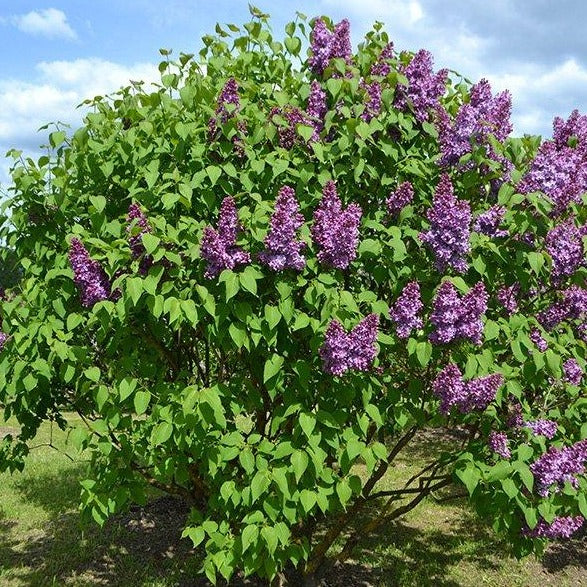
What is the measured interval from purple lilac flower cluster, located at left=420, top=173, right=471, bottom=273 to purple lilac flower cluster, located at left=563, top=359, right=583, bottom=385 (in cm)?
97

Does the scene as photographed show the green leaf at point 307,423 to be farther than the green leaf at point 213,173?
No

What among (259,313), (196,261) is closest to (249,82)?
(196,261)

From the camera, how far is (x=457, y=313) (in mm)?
3318

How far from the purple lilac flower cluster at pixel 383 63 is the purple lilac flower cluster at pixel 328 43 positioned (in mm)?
189

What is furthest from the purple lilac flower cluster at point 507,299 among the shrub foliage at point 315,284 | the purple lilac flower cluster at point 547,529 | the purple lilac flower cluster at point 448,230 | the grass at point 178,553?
the grass at point 178,553

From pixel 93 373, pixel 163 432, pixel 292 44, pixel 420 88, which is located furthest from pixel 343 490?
pixel 292 44

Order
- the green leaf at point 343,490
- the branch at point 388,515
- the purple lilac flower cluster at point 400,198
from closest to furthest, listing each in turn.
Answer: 1. the green leaf at point 343,490
2. the purple lilac flower cluster at point 400,198
3. the branch at point 388,515

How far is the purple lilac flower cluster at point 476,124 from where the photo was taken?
370 cm

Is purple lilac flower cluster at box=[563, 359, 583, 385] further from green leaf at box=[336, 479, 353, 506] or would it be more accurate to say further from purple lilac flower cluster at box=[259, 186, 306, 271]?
purple lilac flower cluster at box=[259, 186, 306, 271]

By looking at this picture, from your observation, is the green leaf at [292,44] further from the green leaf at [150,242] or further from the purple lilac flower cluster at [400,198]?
the green leaf at [150,242]

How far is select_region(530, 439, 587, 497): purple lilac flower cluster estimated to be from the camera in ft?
11.5

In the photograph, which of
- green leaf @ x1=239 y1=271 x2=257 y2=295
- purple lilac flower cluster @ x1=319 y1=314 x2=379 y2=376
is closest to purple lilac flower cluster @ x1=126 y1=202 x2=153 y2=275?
green leaf @ x1=239 y1=271 x2=257 y2=295

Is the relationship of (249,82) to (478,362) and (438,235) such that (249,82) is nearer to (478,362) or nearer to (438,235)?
(438,235)

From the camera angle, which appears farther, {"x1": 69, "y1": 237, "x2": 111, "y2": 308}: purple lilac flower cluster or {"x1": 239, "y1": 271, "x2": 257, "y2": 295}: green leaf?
{"x1": 69, "y1": 237, "x2": 111, "y2": 308}: purple lilac flower cluster
